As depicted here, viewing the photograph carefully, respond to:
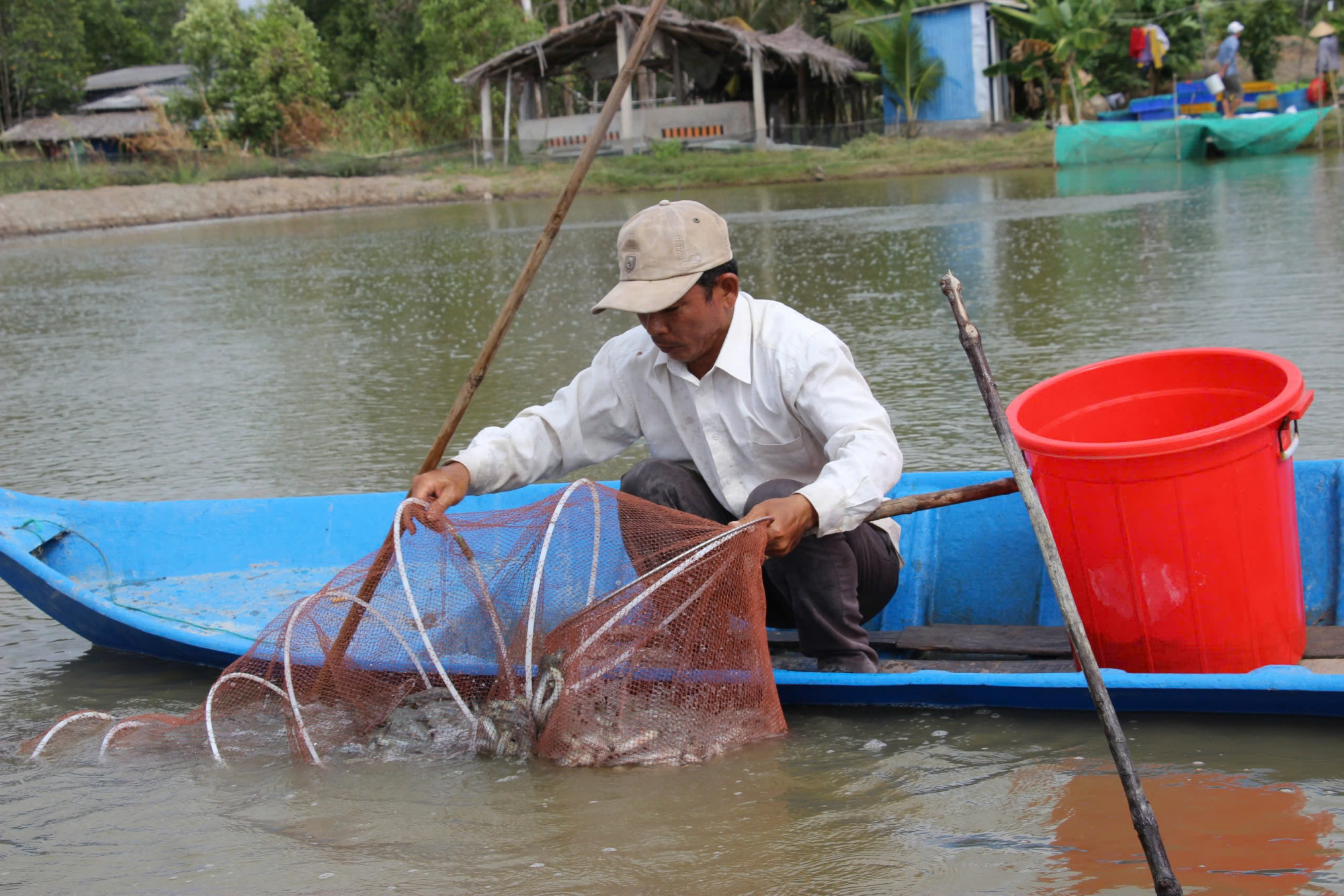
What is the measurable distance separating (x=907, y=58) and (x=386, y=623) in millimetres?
25707

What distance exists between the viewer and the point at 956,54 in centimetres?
2722

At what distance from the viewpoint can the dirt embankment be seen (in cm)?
2461

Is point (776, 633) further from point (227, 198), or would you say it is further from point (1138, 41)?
point (227, 198)

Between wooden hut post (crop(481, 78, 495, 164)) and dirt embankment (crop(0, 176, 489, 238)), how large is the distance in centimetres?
157

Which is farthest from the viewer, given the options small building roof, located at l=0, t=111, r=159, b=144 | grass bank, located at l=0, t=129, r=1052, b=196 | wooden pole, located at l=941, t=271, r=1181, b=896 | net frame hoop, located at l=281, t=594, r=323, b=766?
small building roof, located at l=0, t=111, r=159, b=144

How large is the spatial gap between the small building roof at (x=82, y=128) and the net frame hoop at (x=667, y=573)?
118ft

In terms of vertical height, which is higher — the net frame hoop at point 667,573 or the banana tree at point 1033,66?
the banana tree at point 1033,66

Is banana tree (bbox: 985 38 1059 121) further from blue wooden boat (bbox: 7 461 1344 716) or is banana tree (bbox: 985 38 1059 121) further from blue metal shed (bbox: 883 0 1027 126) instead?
blue wooden boat (bbox: 7 461 1344 716)

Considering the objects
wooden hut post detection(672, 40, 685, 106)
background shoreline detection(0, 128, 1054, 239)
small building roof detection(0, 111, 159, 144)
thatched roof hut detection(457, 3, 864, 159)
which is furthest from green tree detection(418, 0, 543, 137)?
small building roof detection(0, 111, 159, 144)

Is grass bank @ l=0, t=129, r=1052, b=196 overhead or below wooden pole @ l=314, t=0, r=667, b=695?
overhead

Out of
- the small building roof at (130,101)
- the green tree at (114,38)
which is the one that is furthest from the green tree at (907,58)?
the green tree at (114,38)

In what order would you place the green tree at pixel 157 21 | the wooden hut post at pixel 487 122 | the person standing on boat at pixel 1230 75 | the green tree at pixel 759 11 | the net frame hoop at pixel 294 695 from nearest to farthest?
the net frame hoop at pixel 294 695, the person standing on boat at pixel 1230 75, the wooden hut post at pixel 487 122, the green tree at pixel 759 11, the green tree at pixel 157 21

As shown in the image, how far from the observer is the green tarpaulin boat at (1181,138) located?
68.0 ft

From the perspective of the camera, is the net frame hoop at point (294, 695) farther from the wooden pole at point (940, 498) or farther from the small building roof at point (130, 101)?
the small building roof at point (130, 101)
